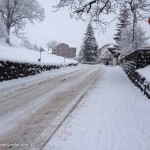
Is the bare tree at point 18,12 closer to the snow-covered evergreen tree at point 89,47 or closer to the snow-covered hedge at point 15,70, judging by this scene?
the snow-covered hedge at point 15,70

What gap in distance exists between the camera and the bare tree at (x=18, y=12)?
45844mm

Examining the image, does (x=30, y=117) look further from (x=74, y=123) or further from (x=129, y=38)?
(x=129, y=38)

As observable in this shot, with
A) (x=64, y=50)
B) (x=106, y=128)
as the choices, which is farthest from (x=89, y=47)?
(x=106, y=128)

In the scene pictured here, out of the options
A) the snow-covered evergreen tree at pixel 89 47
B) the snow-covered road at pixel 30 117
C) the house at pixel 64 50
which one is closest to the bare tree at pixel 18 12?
the snow-covered road at pixel 30 117

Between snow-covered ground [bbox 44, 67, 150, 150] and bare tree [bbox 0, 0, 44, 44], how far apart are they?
3653 cm

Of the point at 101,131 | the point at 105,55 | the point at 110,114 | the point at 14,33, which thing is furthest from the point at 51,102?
the point at 105,55

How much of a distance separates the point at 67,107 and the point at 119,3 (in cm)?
1085

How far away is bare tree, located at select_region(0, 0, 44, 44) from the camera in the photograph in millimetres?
45844

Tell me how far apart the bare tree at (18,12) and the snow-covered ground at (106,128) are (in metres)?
36.5

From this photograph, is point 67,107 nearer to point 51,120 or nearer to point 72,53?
point 51,120

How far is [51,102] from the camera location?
1050 centimetres

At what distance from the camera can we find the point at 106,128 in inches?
281

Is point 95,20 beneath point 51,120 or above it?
above

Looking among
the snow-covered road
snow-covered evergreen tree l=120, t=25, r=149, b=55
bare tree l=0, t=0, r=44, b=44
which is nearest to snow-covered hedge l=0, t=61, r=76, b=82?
the snow-covered road
